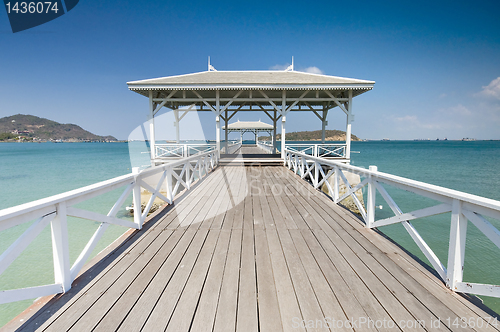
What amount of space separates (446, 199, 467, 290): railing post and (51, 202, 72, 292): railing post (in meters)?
3.34

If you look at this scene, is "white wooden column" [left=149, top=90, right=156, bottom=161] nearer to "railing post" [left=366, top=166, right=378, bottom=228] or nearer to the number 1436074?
the number 1436074

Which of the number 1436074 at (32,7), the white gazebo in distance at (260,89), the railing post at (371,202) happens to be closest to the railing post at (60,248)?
the railing post at (371,202)

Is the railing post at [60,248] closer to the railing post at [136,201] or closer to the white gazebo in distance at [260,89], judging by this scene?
the railing post at [136,201]

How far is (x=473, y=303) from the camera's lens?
182 cm

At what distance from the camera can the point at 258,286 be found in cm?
202

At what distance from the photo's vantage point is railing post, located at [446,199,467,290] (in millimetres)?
1914

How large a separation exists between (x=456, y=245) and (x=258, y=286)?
1746mm

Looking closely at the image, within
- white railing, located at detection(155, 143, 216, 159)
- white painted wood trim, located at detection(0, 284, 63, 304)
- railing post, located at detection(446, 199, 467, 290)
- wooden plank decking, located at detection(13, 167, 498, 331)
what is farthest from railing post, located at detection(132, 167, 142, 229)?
white railing, located at detection(155, 143, 216, 159)

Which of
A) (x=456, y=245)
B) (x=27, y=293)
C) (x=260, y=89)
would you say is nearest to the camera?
(x=27, y=293)

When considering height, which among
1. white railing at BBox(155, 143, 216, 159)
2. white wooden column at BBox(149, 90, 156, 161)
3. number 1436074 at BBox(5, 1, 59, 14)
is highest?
number 1436074 at BBox(5, 1, 59, 14)

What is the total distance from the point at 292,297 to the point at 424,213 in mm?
1614

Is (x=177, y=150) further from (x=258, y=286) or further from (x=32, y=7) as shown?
(x=258, y=286)

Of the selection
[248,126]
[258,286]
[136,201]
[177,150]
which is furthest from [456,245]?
[248,126]

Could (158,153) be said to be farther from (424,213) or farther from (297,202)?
(424,213)
